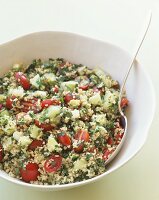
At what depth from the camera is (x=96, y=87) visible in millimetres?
1288

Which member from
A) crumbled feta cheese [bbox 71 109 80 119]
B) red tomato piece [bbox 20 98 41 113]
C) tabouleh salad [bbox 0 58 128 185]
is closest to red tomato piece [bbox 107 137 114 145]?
tabouleh salad [bbox 0 58 128 185]

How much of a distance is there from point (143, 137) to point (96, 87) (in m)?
0.25

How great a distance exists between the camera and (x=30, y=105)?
122 centimetres

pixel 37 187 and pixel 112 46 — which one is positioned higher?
pixel 112 46

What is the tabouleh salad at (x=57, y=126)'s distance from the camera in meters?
1.10

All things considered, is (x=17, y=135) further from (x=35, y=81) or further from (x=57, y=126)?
(x=35, y=81)

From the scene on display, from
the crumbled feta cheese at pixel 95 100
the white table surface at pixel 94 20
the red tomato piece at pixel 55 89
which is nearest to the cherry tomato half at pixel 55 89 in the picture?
the red tomato piece at pixel 55 89

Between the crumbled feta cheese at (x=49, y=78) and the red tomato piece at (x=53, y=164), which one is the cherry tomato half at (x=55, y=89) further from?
the red tomato piece at (x=53, y=164)

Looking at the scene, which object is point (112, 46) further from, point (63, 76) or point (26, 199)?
point (26, 199)

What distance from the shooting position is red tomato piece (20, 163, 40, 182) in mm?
1100

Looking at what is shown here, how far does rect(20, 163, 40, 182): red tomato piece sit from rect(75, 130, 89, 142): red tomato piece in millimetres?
131

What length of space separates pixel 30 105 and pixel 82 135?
18 centimetres

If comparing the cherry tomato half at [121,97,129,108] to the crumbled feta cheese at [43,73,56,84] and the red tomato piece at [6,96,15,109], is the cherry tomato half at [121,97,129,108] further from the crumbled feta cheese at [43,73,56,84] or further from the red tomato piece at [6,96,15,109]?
the red tomato piece at [6,96,15,109]

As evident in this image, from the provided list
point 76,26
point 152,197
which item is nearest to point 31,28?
point 76,26
